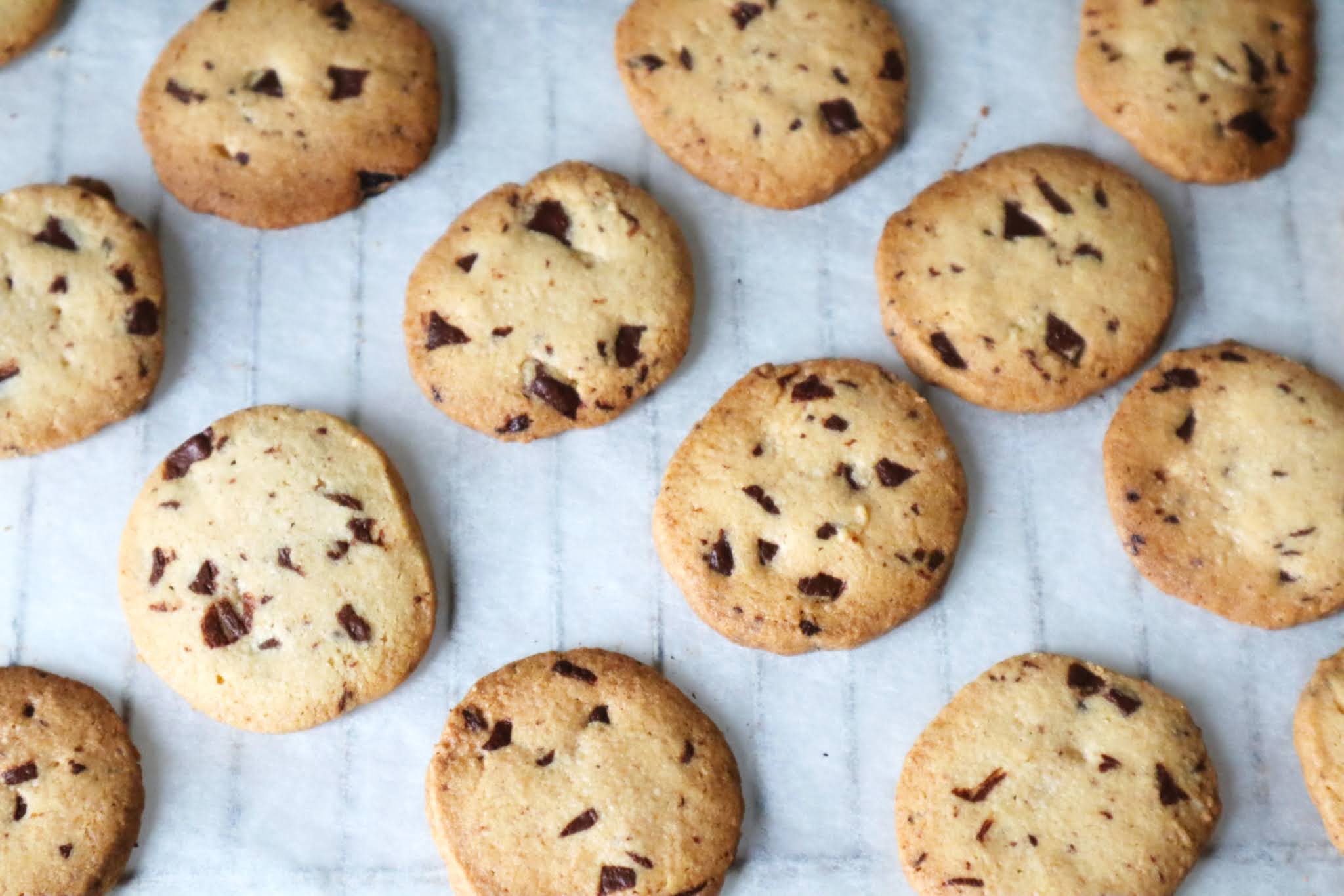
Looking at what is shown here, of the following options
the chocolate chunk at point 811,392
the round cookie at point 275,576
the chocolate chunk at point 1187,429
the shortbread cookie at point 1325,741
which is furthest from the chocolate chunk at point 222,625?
the shortbread cookie at point 1325,741

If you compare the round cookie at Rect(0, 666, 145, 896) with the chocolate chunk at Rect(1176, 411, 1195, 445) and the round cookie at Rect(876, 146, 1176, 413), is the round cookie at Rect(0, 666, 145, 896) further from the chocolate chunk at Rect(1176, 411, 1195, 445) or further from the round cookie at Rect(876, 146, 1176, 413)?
the chocolate chunk at Rect(1176, 411, 1195, 445)

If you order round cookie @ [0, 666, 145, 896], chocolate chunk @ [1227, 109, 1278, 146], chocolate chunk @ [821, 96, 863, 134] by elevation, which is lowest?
round cookie @ [0, 666, 145, 896]

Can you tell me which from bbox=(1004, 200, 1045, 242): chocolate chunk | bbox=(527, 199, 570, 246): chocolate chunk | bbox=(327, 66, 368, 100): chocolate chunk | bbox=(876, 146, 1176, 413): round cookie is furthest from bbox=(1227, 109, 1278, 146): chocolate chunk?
bbox=(327, 66, 368, 100): chocolate chunk

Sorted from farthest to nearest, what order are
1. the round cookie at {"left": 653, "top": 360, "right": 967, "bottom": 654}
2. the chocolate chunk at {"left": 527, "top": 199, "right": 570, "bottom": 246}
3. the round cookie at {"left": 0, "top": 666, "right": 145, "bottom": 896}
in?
the chocolate chunk at {"left": 527, "top": 199, "right": 570, "bottom": 246}
the round cookie at {"left": 653, "top": 360, "right": 967, "bottom": 654}
the round cookie at {"left": 0, "top": 666, "right": 145, "bottom": 896}

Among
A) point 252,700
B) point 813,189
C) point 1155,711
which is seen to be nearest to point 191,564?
point 252,700

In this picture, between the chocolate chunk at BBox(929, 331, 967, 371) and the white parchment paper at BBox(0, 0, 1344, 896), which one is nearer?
the white parchment paper at BBox(0, 0, 1344, 896)

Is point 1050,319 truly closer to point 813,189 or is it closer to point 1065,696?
point 813,189
